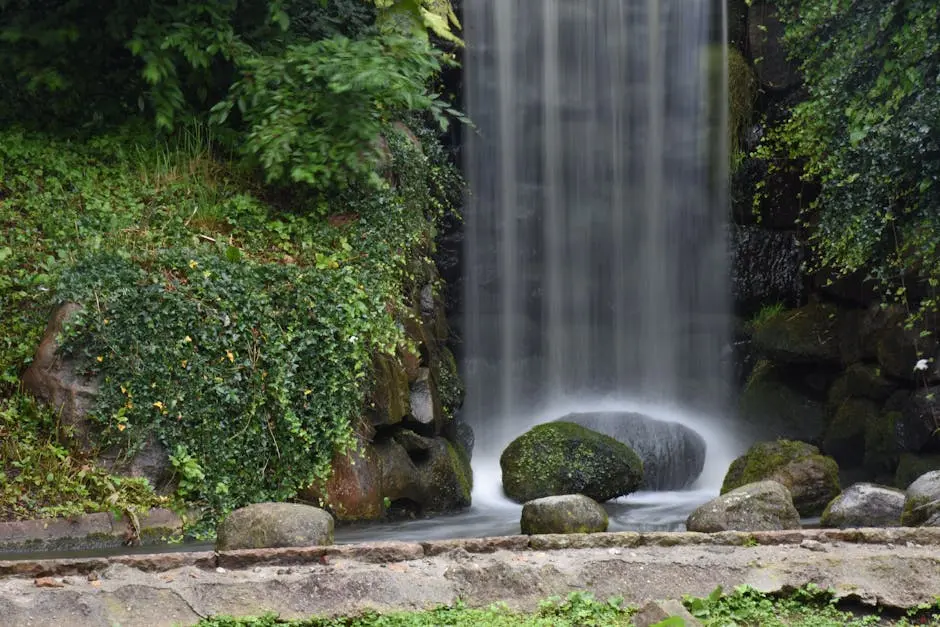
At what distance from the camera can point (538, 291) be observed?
44.5 feet

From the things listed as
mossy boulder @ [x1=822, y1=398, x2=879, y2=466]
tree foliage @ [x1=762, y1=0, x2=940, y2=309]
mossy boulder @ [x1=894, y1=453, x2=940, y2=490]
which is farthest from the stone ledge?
mossy boulder @ [x1=822, y1=398, x2=879, y2=466]

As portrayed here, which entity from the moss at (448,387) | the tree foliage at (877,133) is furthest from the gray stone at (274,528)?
the tree foliage at (877,133)

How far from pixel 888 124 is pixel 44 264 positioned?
7.94 meters

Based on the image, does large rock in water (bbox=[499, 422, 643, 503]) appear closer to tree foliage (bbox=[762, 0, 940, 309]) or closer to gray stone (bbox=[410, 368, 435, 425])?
gray stone (bbox=[410, 368, 435, 425])

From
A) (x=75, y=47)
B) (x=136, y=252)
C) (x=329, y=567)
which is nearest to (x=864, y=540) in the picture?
(x=329, y=567)

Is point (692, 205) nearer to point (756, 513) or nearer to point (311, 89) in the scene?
point (311, 89)

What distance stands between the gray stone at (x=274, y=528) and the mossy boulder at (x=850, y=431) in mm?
7190

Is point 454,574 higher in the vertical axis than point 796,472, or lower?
higher

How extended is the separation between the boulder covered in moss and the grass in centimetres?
249

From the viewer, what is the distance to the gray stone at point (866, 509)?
7605mm

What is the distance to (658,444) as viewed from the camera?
11.2 m

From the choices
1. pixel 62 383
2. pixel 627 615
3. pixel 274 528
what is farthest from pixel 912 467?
pixel 62 383

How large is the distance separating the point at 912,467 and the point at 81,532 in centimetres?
776

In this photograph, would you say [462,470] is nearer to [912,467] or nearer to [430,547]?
[912,467]
